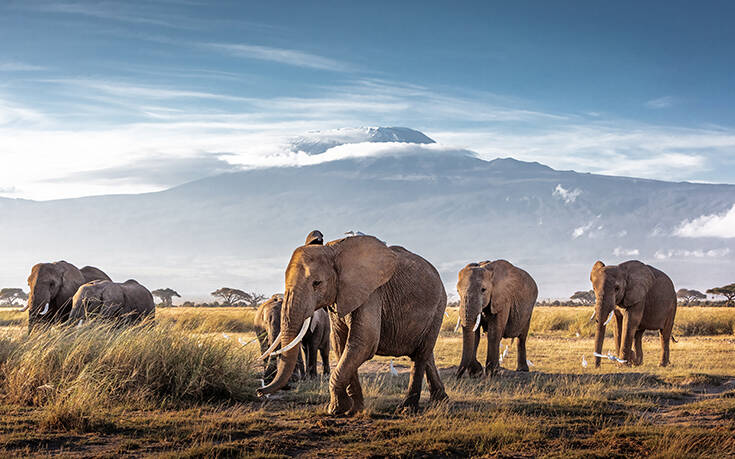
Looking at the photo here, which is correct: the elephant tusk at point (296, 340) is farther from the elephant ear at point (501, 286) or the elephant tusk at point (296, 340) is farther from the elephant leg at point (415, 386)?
the elephant ear at point (501, 286)

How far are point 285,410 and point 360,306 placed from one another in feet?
8.32

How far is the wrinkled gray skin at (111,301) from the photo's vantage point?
1767 centimetres

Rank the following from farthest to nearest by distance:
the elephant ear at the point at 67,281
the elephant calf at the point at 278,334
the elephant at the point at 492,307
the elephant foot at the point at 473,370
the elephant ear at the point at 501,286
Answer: the elephant ear at the point at 67,281 → the elephant ear at the point at 501,286 → the elephant foot at the point at 473,370 → the elephant at the point at 492,307 → the elephant calf at the point at 278,334

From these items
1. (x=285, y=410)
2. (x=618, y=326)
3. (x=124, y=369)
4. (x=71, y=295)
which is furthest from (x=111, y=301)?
(x=618, y=326)

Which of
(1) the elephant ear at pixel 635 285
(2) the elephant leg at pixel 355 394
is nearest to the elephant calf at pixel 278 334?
(2) the elephant leg at pixel 355 394

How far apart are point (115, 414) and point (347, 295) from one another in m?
3.75

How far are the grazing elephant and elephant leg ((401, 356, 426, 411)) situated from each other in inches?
346

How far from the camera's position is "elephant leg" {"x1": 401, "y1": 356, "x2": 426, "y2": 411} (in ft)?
35.2

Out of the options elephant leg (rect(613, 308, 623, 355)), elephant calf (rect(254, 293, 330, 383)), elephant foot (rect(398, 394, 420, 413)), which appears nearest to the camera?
elephant foot (rect(398, 394, 420, 413))

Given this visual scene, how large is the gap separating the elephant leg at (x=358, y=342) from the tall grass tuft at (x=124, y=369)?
2994 millimetres

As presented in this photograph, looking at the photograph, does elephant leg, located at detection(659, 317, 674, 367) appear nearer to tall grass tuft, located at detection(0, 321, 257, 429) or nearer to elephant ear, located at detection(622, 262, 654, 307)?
elephant ear, located at detection(622, 262, 654, 307)

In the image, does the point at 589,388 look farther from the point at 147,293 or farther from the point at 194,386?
the point at 147,293

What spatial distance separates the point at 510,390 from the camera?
13.7 m

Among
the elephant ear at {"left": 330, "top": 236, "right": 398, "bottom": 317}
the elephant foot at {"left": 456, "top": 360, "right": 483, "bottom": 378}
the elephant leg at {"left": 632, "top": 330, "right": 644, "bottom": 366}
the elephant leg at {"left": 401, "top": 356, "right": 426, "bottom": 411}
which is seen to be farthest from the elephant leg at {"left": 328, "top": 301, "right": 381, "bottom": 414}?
the elephant leg at {"left": 632, "top": 330, "right": 644, "bottom": 366}
